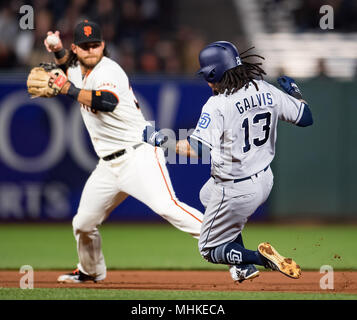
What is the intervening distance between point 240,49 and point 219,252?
7.89 meters

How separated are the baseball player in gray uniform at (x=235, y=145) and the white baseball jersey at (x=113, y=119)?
38.8 inches

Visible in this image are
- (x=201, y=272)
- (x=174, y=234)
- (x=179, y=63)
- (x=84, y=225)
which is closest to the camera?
(x=84, y=225)

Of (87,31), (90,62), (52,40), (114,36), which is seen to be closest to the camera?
(87,31)

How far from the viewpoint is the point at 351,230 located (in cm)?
1097

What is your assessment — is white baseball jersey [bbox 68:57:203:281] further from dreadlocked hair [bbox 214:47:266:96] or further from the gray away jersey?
dreadlocked hair [bbox 214:47:266:96]

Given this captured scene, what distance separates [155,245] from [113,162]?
3466 mm

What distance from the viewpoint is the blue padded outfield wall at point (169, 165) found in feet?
36.4

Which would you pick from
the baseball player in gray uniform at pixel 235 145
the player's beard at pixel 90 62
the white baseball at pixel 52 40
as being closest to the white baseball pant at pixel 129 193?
→ the baseball player in gray uniform at pixel 235 145

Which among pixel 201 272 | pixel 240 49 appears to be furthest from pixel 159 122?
pixel 201 272

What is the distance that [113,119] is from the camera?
655 cm

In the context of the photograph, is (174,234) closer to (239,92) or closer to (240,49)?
(240,49)

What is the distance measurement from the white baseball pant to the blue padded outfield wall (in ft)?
14.8

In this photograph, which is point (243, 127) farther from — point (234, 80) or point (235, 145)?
point (234, 80)

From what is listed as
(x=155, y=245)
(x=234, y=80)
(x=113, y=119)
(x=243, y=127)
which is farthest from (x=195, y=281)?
(x=155, y=245)
